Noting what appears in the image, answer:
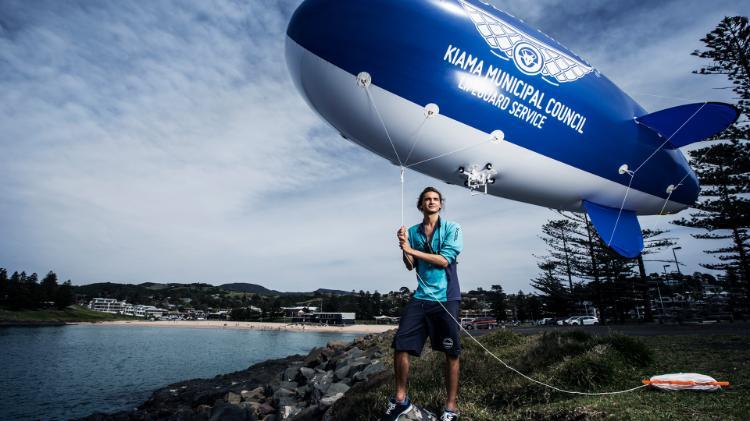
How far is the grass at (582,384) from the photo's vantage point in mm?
2965

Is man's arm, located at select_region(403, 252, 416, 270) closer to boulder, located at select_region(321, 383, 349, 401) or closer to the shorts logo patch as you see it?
the shorts logo patch

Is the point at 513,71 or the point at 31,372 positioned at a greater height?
the point at 513,71

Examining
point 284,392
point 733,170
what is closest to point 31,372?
point 284,392

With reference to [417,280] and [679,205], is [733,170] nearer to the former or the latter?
[679,205]

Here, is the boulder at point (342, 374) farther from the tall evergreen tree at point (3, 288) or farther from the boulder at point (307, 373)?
the tall evergreen tree at point (3, 288)

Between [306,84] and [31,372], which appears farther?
[31,372]

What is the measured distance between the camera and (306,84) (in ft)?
17.0

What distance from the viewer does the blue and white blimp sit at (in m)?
4.85

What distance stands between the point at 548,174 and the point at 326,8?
4.07 meters

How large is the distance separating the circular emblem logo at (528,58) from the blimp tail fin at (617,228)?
251cm

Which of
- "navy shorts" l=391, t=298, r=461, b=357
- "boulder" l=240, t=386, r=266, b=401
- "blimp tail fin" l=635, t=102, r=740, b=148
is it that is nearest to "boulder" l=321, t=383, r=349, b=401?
"navy shorts" l=391, t=298, r=461, b=357

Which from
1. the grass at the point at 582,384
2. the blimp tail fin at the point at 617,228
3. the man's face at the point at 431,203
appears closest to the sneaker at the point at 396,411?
the grass at the point at 582,384

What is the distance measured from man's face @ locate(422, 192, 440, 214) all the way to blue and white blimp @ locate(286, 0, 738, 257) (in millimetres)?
1794

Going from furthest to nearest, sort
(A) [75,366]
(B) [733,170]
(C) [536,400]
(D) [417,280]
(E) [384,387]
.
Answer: (A) [75,366]
(B) [733,170]
(E) [384,387]
(C) [536,400]
(D) [417,280]
